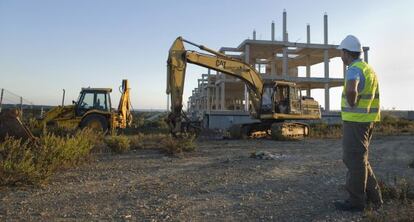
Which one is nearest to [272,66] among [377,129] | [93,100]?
[377,129]

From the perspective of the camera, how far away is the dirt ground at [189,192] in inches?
219

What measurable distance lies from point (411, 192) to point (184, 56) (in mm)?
12007

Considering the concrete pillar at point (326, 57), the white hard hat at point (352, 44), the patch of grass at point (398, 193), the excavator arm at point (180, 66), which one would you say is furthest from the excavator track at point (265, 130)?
the concrete pillar at point (326, 57)

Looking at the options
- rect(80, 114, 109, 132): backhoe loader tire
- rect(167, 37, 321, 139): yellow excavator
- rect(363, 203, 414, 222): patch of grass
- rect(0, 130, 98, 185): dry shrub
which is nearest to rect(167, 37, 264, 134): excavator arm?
rect(167, 37, 321, 139): yellow excavator

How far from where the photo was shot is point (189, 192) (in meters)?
6.95

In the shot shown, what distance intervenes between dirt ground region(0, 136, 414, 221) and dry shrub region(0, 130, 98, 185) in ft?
0.71

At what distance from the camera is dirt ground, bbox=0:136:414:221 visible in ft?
18.2

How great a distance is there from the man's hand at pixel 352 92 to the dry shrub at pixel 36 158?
4.73 metres

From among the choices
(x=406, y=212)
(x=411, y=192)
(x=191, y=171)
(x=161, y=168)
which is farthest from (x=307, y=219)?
(x=161, y=168)

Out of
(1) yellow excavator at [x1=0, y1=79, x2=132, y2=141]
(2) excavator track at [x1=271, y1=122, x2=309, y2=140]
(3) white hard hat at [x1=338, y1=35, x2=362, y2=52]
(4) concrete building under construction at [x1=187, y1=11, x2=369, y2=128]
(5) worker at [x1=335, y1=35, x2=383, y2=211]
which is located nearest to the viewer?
(5) worker at [x1=335, y1=35, x2=383, y2=211]

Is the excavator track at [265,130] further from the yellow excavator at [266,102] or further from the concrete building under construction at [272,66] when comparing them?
the concrete building under construction at [272,66]

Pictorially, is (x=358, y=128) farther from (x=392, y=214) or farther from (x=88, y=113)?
(x=88, y=113)

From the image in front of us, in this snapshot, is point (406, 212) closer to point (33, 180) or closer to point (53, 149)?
point (33, 180)

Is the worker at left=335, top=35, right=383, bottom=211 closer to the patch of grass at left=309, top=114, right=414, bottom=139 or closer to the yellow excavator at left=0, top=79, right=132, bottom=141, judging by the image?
the patch of grass at left=309, top=114, right=414, bottom=139
